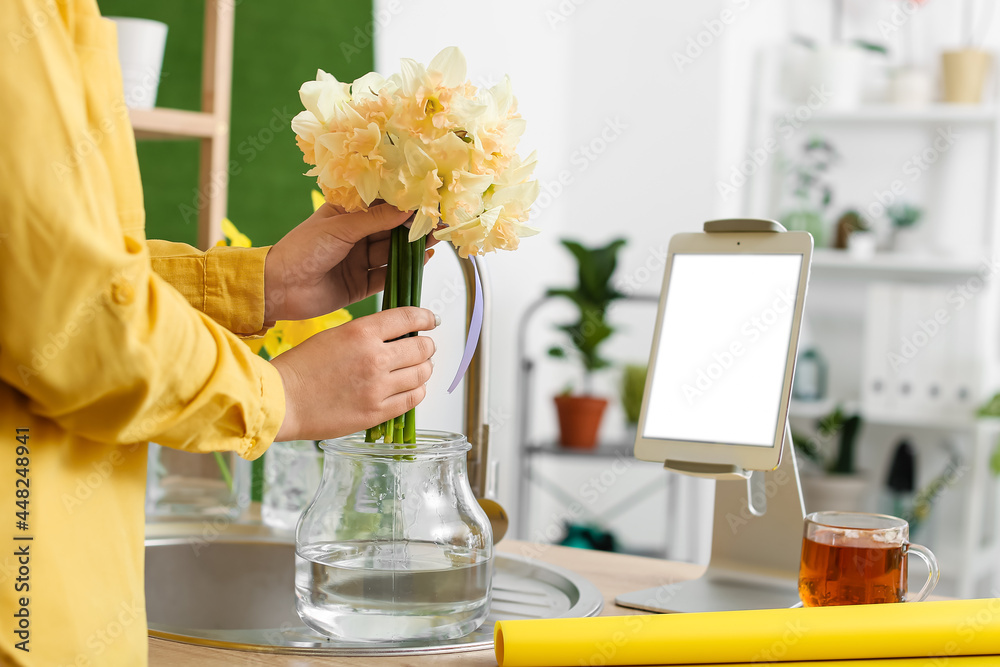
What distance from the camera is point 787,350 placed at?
95 centimetres

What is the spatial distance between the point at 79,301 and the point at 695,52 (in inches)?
112

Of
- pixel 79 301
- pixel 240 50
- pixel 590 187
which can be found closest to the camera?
pixel 79 301

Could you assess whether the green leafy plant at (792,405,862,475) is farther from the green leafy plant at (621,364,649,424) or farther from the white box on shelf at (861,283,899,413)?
the green leafy plant at (621,364,649,424)

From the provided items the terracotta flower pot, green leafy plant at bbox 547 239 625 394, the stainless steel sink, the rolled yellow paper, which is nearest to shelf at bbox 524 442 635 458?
the terracotta flower pot

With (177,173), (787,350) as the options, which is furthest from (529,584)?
(177,173)

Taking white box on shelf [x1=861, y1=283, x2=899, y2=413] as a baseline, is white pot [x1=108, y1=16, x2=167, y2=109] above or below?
above

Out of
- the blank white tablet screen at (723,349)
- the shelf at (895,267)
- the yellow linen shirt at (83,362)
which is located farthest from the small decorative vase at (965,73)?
the yellow linen shirt at (83,362)

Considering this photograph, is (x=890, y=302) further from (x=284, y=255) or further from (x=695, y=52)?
(x=284, y=255)

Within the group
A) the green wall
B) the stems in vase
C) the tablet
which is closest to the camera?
the stems in vase

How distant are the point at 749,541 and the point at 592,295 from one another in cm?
191

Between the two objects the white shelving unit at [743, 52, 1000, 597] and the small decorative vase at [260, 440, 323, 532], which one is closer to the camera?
the small decorative vase at [260, 440, 323, 532]

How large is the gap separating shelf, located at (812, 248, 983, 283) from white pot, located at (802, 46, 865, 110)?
0.47 metres

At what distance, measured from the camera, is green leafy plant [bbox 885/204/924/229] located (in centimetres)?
298

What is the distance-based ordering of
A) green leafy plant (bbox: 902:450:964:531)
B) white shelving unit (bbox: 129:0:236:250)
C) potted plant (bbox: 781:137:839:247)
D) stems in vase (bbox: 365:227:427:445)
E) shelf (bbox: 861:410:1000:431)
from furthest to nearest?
potted plant (bbox: 781:137:839:247) < green leafy plant (bbox: 902:450:964:531) < shelf (bbox: 861:410:1000:431) < white shelving unit (bbox: 129:0:236:250) < stems in vase (bbox: 365:227:427:445)
